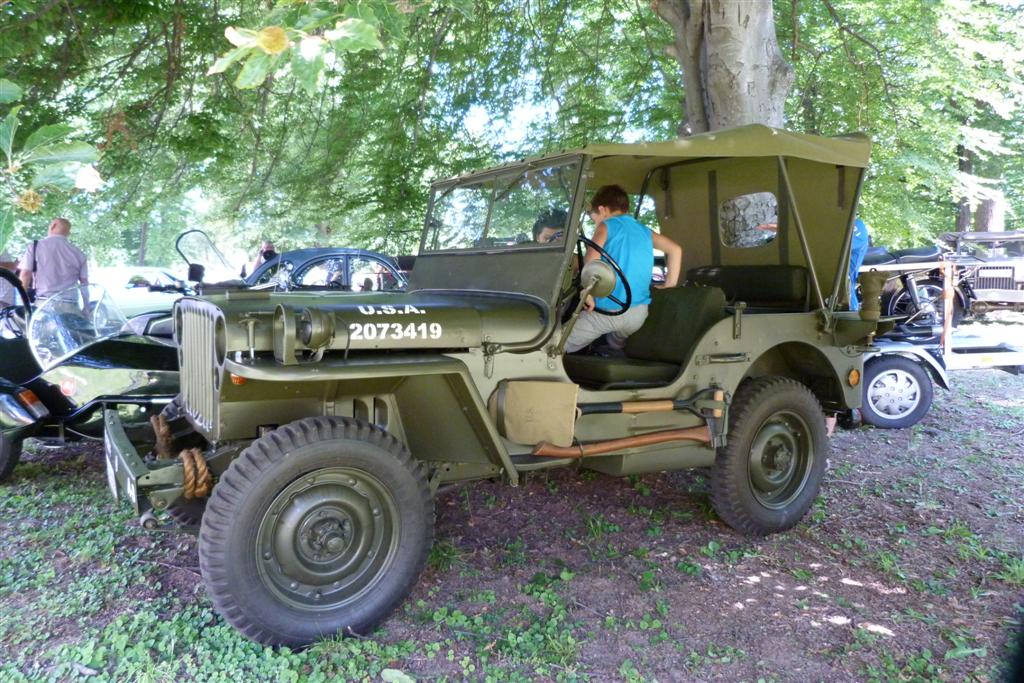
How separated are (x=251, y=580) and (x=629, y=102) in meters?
8.10

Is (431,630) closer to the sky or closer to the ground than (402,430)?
closer to the ground

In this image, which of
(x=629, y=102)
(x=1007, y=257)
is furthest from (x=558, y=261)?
(x=1007, y=257)

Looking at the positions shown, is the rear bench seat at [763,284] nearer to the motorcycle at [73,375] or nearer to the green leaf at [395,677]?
the green leaf at [395,677]

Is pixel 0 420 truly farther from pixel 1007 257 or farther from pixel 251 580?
pixel 1007 257

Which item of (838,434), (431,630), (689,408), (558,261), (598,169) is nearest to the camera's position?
(431,630)

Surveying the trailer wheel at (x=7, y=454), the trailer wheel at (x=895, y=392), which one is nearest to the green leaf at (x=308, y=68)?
the trailer wheel at (x=7, y=454)

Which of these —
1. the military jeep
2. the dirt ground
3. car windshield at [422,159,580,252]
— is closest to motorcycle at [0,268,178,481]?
the dirt ground

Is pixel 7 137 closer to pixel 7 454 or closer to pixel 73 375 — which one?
pixel 73 375

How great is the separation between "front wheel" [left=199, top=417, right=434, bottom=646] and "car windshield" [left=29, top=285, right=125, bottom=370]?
2891 mm

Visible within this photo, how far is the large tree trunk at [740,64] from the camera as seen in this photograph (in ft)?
21.5

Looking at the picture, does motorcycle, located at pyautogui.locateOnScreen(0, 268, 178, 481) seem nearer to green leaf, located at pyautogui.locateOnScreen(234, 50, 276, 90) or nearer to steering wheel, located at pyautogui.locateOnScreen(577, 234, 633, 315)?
steering wheel, located at pyautogui.locateOnScreen(577, 234, 633, 315)

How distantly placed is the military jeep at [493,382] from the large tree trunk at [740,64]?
1581 millimetres

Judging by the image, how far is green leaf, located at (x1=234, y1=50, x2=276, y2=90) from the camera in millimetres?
2297

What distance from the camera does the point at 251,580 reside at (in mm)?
3014
